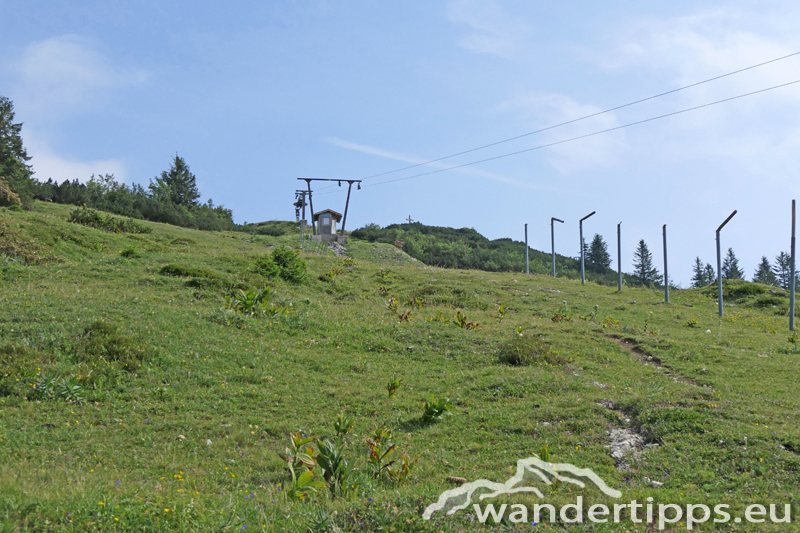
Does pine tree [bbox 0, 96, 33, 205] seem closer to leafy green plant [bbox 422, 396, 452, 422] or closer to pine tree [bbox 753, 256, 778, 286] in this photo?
leafy green plant [bbox 422, 396, 452, 422]

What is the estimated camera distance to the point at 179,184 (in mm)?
99125

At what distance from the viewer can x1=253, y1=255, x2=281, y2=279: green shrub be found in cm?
2497

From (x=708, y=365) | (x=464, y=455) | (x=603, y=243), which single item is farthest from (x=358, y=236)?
(x=464, y=455)

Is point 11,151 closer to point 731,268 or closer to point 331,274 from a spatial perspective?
point 331,274

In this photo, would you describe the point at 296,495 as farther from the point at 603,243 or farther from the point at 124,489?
the point at 603,243

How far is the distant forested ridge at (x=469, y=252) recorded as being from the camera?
65750mm

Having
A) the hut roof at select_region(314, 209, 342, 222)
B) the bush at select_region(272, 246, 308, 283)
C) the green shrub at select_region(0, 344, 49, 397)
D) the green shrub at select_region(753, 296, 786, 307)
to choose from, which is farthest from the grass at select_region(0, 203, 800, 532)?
the hut roof at select_region(314, 209, 342, 222)

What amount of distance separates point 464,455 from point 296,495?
11.2 feet

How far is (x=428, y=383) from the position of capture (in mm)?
12945

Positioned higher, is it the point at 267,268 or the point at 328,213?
the point at 328,213

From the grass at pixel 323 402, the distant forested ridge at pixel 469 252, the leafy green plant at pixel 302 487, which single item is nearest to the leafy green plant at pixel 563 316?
the grass at pixel 323 402

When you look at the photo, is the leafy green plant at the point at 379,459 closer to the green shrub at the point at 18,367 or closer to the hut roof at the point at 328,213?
the green shrub at the point at 18,367
